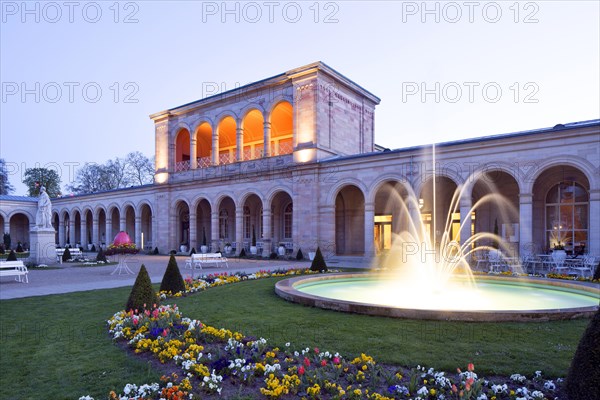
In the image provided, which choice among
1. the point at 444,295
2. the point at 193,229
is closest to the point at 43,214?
the point at 193,229

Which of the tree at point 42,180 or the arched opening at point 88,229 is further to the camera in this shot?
the tree at point 42,180

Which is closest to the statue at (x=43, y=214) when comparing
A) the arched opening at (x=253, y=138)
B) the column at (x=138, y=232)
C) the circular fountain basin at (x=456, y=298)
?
the column at (x=138, y=232)

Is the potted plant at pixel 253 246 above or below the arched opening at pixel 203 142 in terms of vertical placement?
below

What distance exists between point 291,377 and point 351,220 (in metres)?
23.0

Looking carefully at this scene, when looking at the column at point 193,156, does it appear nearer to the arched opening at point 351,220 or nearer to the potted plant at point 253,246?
the potted plant at point 253,246

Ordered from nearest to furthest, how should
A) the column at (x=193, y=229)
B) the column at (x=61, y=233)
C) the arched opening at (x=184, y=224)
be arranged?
the column at (x=193, y=229) < the arched opening at (x=184, y=224) < the column at (x=61, y=233)

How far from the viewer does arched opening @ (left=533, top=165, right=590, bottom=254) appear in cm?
1945

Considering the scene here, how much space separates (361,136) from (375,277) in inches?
721

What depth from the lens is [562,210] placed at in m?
20.1

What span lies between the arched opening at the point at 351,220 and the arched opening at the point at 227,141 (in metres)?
11.9

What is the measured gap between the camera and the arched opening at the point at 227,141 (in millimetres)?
33000

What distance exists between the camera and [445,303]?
922 cm

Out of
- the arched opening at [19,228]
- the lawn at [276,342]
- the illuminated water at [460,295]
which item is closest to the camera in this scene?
the lawn at [276,342]

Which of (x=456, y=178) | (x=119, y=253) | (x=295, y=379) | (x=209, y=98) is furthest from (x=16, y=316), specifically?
(x=209, y=98)
